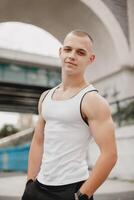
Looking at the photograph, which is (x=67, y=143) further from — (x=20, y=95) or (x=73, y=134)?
(x=20, y=95)

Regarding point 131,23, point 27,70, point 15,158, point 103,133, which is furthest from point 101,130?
point 27,70

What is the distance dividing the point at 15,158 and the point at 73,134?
13.7m

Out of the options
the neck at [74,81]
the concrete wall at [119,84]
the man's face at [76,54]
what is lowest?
the neck at [74,81]

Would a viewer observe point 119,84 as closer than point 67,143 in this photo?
No

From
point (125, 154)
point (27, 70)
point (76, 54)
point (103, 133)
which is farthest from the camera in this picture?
point (27, 70)

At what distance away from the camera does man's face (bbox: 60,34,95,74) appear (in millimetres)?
1814

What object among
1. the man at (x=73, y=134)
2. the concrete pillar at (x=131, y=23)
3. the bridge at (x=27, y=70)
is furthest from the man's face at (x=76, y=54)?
the bridge at (x=27, y=70)

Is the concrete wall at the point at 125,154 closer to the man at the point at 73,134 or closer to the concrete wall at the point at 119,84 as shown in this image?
the concrete wall at the point at 119,84

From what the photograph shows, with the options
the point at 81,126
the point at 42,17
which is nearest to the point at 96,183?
the point at 81,126

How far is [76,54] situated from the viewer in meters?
1.82

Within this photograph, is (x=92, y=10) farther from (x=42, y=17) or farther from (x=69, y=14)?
(x=42, y=17)

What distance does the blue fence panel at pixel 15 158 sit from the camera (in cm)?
1435

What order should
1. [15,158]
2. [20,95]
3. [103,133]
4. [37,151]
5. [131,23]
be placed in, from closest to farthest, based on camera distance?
[103,133] < [37,151] < [131,23] < [15,158] < [20,95]

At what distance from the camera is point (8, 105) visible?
3953 cm
